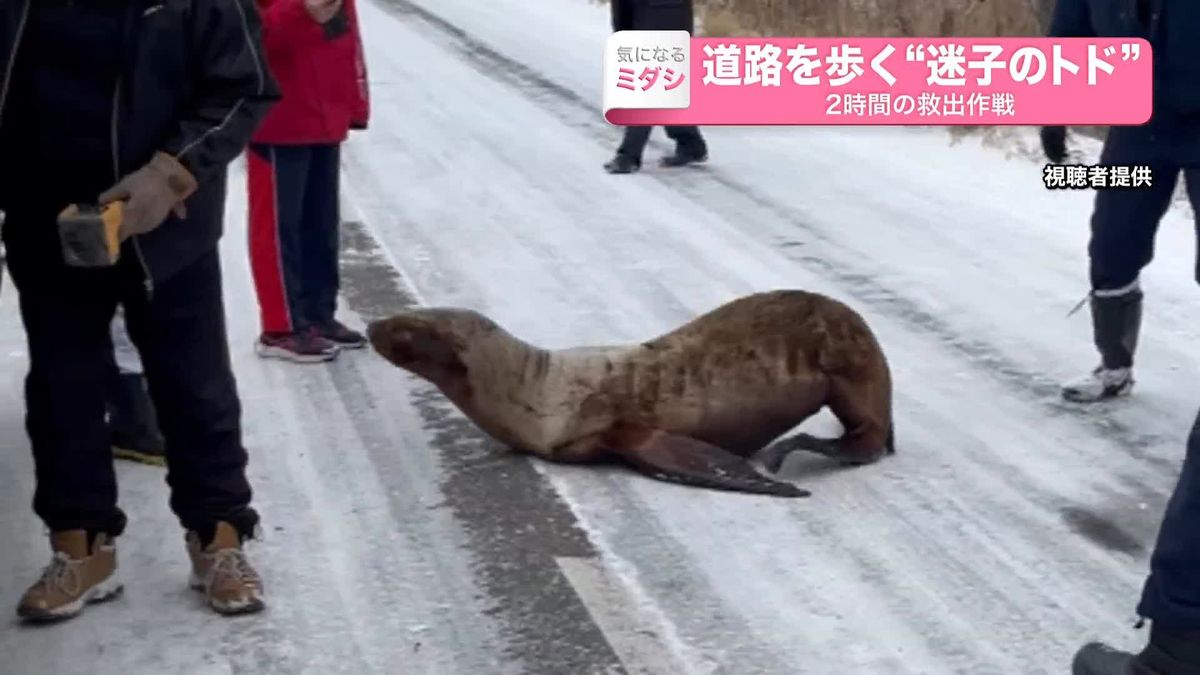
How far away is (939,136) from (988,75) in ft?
2.50

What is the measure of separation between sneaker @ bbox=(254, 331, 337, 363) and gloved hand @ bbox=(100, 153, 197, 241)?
106 inches

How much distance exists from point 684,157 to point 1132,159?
191 inches

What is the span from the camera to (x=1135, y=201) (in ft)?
21.8

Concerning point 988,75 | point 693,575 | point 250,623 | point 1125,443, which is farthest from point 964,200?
point 250,623

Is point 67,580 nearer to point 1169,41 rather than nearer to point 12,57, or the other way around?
point 12,57

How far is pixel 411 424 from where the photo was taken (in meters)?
6.56

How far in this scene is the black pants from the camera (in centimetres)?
472

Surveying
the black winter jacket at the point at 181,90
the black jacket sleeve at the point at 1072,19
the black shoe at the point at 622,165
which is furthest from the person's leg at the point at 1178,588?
the black shoe at the point at 622,165

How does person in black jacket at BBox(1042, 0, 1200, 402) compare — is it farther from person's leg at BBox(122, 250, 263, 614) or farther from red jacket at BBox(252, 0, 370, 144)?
person's leg at BBox(122, 250, 263, 614)

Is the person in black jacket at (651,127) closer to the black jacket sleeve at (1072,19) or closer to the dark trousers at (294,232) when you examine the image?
the dark trousers at (294,232)

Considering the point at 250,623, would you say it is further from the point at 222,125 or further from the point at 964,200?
the point at 964,200

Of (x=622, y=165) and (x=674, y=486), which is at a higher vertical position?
(x=674, y=486)
